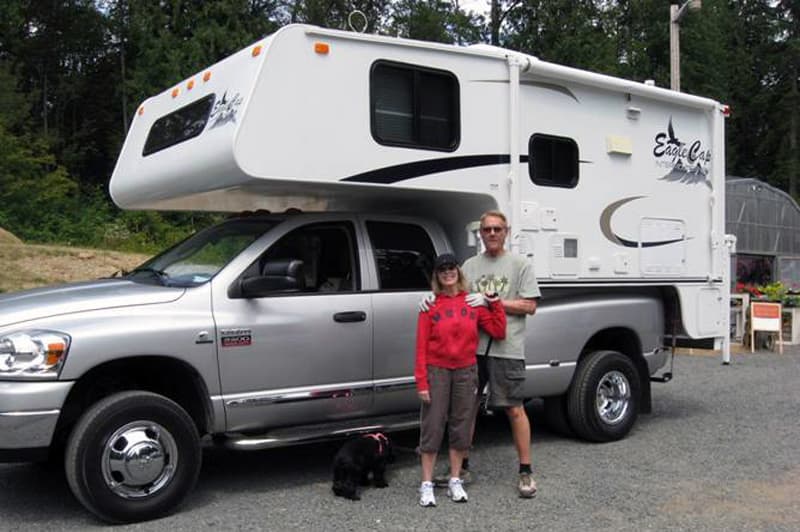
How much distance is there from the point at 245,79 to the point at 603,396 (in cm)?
405

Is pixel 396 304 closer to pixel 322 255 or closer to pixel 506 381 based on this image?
pixel 322 255

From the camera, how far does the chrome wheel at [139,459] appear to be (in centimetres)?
458

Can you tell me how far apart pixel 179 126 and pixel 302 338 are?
1.99 m

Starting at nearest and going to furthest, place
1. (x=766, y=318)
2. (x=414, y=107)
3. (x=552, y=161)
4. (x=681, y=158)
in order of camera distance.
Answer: (x=414, y=107) → (x=552, y=161) → (x=681, y=158) → (x=766, y=318)

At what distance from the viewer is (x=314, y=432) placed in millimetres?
5262

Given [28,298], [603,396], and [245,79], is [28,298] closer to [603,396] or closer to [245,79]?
[245,79]

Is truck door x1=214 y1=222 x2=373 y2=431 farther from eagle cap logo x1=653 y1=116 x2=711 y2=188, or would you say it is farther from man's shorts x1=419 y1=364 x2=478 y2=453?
eagle cap logo x1=653 y1=116 x2=711 y2=188

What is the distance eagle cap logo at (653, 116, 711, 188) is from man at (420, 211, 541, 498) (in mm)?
2818

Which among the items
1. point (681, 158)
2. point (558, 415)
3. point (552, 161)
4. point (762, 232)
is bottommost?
point (558, 415)

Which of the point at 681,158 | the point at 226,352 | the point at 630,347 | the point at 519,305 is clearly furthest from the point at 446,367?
the point at 681,158

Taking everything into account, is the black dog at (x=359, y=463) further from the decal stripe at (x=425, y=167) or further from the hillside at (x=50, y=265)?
the hillside at (x=50, y=265)

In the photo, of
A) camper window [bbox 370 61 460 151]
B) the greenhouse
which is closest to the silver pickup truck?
camper window [bbox 370 61 460 151]

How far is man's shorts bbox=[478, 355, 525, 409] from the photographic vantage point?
5270 mm

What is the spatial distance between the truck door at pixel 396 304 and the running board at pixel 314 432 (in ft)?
0.33
